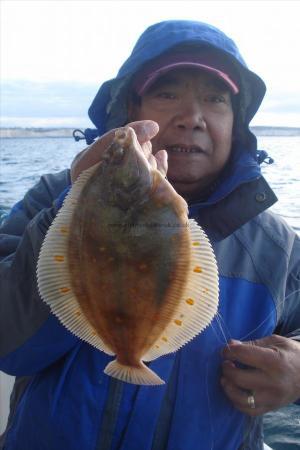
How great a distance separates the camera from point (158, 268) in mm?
1929

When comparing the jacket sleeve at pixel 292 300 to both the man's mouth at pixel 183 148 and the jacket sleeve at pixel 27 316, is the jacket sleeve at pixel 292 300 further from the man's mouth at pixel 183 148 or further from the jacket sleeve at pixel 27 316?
the jacket sleeve at pixel 27 316

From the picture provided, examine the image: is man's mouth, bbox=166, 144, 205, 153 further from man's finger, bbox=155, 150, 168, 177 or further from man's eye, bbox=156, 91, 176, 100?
man's finger, bbox=155, 150, 168, 177

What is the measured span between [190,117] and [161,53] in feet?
1.64

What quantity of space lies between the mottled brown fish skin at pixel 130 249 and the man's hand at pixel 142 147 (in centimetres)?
7

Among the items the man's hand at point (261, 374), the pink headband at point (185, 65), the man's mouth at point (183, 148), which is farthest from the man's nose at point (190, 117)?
the man's hand at point (261, 374)

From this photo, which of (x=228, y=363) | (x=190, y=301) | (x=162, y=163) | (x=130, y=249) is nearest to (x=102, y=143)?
(x=162, y=163)

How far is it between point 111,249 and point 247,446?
5.87 ft

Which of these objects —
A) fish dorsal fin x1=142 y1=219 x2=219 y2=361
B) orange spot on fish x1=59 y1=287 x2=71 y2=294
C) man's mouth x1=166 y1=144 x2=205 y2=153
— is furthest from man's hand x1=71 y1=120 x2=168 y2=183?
man's mouth x1=166 y1=144 x2=205 y2=153

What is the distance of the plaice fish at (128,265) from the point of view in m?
1.90

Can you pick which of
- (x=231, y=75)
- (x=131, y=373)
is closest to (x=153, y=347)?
(x=131, y=373)

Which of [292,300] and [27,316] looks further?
[292,300]

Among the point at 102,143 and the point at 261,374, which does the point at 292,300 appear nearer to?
the point at 261,374

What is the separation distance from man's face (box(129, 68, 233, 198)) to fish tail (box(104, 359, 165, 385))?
4.40 feet

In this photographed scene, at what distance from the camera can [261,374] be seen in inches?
96.7
